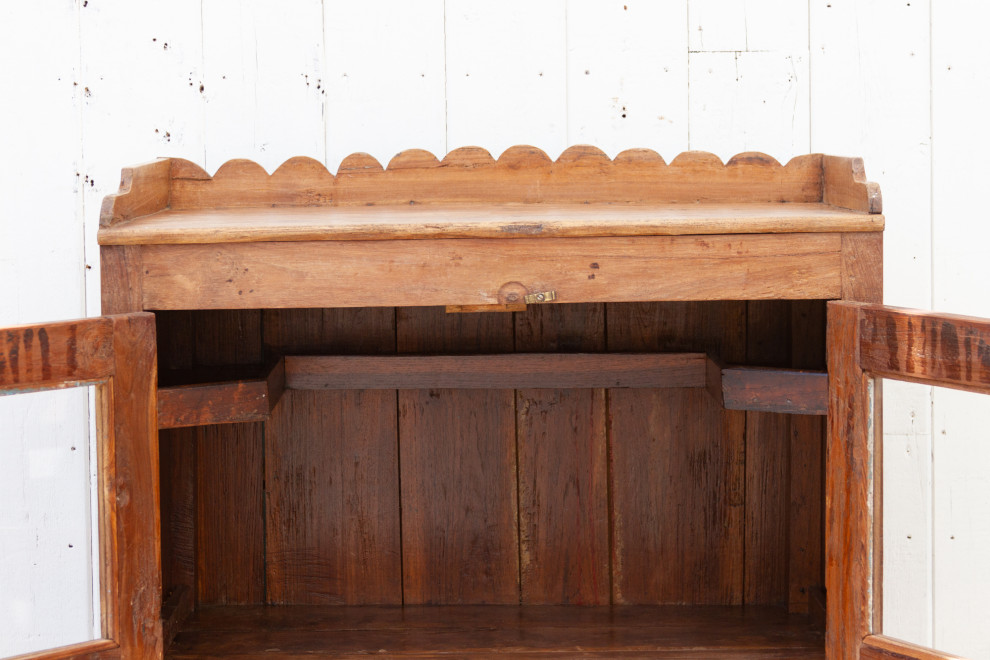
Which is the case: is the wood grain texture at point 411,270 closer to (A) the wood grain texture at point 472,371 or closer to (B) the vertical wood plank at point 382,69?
(A) the wood grain texture at point 472,371

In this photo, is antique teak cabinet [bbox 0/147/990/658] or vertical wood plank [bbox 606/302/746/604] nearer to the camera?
antique teak cabinet [bbox 0/147/990/658]

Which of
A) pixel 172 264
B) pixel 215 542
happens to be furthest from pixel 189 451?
pixel 172 264

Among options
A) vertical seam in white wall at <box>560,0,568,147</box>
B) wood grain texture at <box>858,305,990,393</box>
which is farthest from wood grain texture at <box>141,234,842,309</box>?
vertical seam in white wall at <box>560,0,568,147</box>

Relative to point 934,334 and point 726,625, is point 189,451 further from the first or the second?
point 934,334

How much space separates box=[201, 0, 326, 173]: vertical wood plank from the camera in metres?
1.63

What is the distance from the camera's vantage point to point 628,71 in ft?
5.38

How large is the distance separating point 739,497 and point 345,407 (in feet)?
2.35

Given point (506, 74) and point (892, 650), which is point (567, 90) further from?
point (892, 650)

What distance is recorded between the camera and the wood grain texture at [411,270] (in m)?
1.09

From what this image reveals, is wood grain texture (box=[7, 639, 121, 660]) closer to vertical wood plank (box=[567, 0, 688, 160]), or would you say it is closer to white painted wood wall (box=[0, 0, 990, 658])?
white painted wood wall (box=[0, 0, 990, 658])

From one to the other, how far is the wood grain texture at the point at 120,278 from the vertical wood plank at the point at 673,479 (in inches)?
32.4

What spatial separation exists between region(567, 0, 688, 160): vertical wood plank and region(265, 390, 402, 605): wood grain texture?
0.62 metres

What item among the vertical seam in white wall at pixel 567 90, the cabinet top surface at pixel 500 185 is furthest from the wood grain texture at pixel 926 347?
the vertical seam in white wall at pixel 567 90

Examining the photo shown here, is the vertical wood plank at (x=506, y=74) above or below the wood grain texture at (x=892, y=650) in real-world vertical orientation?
above
